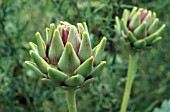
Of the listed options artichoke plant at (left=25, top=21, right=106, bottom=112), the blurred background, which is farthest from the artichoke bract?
the blurred background

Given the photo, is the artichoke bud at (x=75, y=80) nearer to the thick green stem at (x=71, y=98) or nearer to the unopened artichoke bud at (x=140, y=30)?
the thick green stem at (x=71, y=98)

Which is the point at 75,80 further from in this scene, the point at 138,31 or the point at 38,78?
the point at 38,78

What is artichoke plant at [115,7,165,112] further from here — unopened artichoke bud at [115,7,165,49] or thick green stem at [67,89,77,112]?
thick green stem at [67,89,77,112]

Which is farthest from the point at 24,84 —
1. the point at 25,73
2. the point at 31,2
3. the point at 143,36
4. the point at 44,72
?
the point at 44,72

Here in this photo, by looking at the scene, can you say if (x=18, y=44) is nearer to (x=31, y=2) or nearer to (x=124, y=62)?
(x=31, y=2)

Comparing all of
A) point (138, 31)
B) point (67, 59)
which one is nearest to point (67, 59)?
point (67, 59)

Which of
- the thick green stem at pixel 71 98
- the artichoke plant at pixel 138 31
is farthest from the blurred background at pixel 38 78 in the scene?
the thick green stem at pixel 71 98
